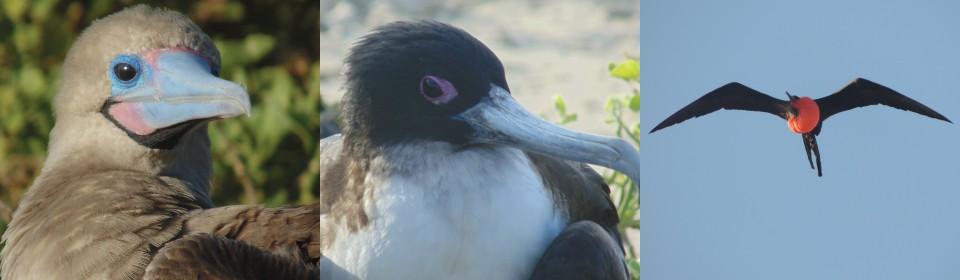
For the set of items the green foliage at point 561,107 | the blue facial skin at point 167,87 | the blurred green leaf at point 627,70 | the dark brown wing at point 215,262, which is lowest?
the dark brown wing at point 215,262

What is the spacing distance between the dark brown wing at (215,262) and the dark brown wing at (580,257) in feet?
1.33

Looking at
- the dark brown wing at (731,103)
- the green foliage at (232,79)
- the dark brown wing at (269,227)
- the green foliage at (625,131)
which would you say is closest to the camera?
the green foliage at (625,131)

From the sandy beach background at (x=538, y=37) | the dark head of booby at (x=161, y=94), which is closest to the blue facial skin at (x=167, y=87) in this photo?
the dark head of booby at (x=161, y=94)

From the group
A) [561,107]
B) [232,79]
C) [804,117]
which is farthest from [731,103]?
[232,79]

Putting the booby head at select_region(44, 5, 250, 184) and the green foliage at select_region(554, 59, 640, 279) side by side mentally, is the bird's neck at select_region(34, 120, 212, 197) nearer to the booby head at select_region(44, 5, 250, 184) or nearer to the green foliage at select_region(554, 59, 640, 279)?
the booby head at select_region(44, 5, 250, 184)

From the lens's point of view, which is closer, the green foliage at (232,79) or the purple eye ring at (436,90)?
the purple eye ring at (436,90)

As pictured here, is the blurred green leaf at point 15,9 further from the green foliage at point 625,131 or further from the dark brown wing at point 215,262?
the green foliage at point 625,131

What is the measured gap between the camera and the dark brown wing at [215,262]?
6.83ft

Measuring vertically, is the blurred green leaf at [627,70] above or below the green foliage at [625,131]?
above

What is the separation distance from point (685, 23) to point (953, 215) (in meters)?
0.70

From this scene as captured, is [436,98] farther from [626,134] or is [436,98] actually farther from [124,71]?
[124,71]

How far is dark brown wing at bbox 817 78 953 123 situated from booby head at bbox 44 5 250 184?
3.66 feet

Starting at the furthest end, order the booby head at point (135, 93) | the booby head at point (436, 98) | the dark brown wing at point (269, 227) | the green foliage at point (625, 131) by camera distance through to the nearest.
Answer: the booby head at point (135, 93), the dark brown wing at point (269, 227), the green foliage at point (625, 131), the booby head at point (436, 98)

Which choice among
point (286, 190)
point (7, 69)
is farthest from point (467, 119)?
point (7, 69)
